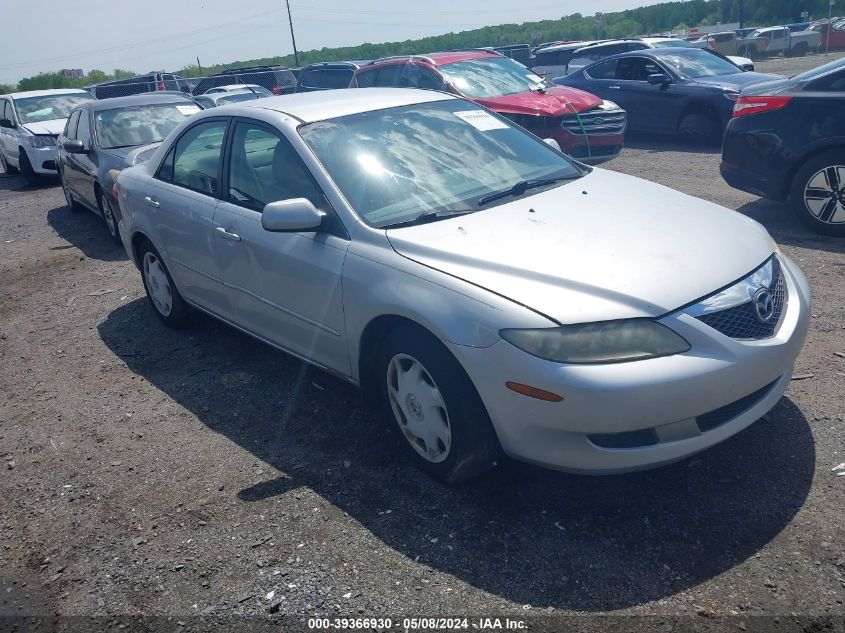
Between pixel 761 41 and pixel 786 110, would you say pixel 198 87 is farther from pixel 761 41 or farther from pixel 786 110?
pixel 761 41

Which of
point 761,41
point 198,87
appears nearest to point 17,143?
point 198,87

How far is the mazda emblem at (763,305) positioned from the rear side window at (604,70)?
1092 centimetres

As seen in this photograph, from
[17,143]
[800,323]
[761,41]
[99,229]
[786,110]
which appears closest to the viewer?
[800,323]

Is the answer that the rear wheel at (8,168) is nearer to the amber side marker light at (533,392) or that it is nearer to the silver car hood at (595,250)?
the silver car hood at (595,250)

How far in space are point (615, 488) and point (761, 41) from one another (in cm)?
4203

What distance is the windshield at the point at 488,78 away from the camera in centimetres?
1104

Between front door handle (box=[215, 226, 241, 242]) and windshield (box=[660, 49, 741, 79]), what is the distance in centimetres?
973

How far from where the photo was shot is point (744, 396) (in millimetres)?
3031

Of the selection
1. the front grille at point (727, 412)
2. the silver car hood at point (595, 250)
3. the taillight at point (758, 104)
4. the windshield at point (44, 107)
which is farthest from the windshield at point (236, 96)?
the front grille at point (727, 412)

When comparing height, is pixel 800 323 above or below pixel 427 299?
below

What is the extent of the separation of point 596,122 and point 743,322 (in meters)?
8.01

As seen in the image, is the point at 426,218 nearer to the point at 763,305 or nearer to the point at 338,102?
the point at 338,102

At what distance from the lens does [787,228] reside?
6.83 metres

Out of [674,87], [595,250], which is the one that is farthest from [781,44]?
[595,250]
